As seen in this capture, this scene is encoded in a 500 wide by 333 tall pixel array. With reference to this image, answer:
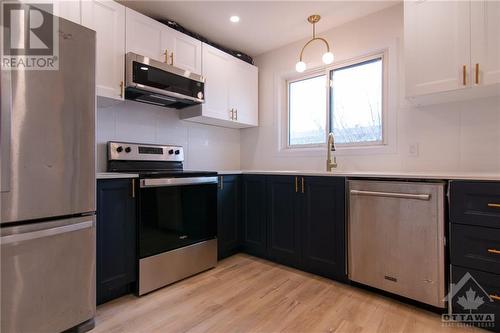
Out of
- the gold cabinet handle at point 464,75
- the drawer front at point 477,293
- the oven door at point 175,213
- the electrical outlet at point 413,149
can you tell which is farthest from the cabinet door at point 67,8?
the drawer front at point 477,293

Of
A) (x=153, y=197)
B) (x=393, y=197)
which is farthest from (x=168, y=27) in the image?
(x=393, y=197)

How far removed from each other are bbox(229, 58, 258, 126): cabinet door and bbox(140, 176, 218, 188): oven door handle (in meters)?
0.99

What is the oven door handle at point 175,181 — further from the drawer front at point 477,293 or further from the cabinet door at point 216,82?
the drawer front at point 477,293

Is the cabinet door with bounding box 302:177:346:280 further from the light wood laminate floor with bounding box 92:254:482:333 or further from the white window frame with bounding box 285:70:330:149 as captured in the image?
the white window frame with bounding box 285:70:330:149

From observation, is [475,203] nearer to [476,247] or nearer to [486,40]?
[476,247]

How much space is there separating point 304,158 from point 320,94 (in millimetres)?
784

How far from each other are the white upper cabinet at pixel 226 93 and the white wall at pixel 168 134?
0.15 m

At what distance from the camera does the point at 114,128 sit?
2.37m

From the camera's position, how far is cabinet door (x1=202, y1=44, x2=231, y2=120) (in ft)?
9.14

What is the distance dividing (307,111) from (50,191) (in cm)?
265

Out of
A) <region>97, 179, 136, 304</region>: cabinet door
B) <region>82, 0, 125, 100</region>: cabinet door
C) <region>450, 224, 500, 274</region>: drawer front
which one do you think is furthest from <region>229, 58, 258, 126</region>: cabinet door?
<region>450, 224, 500, 274</region>: drawer front

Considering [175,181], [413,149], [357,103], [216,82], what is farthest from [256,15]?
[413,149]

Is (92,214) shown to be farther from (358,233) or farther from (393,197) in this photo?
(393,197)

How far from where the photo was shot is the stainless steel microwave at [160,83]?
84.0 inches
